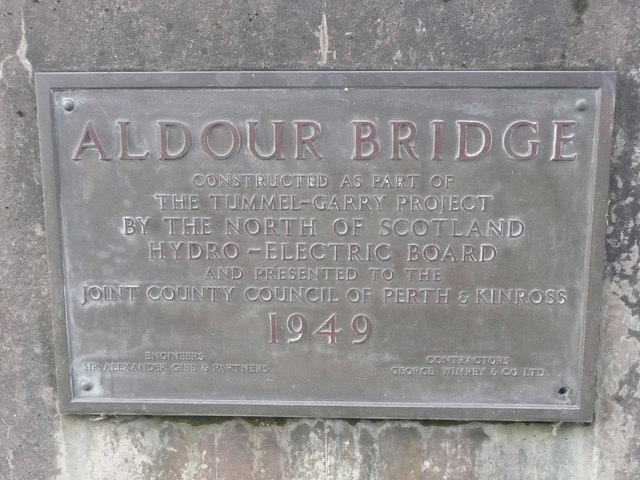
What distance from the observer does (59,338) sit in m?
2.12

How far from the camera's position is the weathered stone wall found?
197cm

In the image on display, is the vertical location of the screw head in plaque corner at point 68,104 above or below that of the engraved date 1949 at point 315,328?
above

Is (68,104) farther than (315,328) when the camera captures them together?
No

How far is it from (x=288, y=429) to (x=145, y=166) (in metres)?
1.18

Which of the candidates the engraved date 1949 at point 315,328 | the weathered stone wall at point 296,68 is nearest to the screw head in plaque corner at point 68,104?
the weathered stone wall at point 296,68

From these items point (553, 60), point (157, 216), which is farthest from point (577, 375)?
point (157, 216)

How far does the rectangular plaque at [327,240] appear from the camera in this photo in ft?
6.44

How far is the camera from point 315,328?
2107 mm

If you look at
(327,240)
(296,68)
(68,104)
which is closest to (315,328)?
(327,240)

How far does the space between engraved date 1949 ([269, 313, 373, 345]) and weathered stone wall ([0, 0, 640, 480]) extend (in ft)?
1.22

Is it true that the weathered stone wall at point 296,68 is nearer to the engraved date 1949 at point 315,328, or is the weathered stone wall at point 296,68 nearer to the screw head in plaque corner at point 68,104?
the screw head in plaque corner at point 68,104

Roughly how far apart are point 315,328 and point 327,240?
1.14ft

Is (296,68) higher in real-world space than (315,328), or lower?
higher

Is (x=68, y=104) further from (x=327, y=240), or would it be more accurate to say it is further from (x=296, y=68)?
(x=327, y=240)
